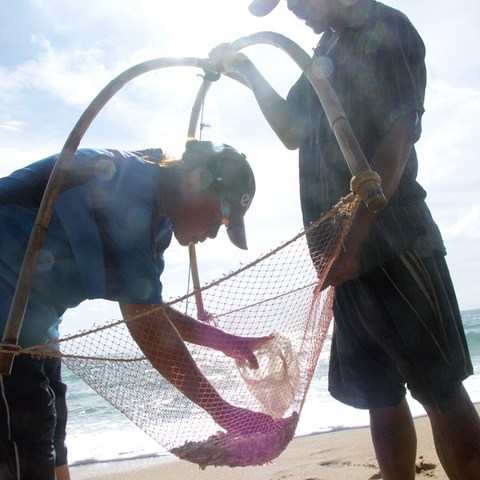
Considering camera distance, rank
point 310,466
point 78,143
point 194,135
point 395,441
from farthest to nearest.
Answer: point 310,466 < point 194,135 < point 395,441 < point 78,143

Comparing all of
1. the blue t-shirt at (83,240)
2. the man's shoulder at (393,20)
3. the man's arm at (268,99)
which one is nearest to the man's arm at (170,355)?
the blue t-shirt at (83,240)

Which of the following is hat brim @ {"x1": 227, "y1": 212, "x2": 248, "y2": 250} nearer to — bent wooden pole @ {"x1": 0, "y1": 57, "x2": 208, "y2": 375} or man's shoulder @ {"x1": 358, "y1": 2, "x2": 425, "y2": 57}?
bent wooden pole @ {"x1": 0, "y1": 57, "x2": 208, "y2": 375}

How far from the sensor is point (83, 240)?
6.37ft

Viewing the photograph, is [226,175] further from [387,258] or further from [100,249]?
[387,258]

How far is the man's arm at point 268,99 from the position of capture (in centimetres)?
265

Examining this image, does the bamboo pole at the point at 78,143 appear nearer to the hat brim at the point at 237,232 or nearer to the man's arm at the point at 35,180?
the man's arm at the point at 35,180

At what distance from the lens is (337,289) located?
242cm

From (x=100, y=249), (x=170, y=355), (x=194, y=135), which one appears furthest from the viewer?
(x=194, y=135)

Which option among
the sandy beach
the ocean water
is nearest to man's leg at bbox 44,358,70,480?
the sandy beach

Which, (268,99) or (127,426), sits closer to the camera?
(268,99)

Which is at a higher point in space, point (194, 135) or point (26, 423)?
point (194, 135)

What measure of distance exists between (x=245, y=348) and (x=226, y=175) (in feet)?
3.03

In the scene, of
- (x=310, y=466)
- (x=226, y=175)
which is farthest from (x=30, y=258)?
(x=310, y=466)

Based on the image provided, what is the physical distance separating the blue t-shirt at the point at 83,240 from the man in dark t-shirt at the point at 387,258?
714 mm
